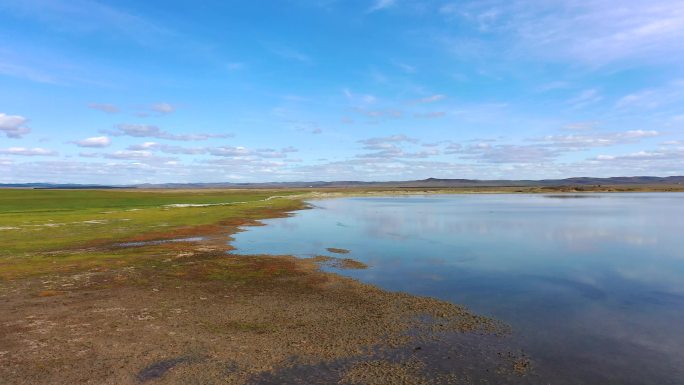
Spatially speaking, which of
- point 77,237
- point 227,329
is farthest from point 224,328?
point 77,237

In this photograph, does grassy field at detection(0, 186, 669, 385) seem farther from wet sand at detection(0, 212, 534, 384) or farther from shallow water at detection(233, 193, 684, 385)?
shallow water at detection(233, 193, 684, 385)

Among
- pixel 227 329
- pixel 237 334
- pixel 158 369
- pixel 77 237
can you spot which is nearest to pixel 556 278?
pixel 237 334

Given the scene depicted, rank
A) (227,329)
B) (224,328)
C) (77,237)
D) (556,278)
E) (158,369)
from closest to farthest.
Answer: (158,369)
(227,329)
(224,328)
(556,278)
(77,237)

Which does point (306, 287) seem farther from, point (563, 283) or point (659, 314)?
point (659, 314)

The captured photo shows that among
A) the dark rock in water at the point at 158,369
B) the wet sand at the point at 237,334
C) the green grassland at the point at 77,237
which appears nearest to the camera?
the dark rock in water at the point at 158,369

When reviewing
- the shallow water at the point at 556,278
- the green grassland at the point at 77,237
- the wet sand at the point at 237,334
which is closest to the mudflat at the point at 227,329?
the wet sand at the point at 237,334

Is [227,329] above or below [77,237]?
below

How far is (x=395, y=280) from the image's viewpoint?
24141 mm

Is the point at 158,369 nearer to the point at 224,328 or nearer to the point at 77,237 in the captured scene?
the point at 224,328

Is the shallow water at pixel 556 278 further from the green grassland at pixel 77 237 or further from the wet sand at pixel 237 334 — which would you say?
the green grassland at pixel 77 237

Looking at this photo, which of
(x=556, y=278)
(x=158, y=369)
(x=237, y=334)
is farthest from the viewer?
(x=556, y=278)

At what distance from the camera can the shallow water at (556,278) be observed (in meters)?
13.5

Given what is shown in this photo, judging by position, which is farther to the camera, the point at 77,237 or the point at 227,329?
the point at 77,237

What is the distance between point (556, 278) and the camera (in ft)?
80.0
